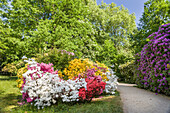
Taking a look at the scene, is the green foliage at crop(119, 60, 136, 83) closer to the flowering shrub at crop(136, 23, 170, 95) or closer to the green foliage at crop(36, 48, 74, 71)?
the flowering shrub at crop(136, 23, 170, 95)

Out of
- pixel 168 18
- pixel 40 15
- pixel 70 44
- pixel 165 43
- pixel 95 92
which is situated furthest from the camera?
pixel 168 18

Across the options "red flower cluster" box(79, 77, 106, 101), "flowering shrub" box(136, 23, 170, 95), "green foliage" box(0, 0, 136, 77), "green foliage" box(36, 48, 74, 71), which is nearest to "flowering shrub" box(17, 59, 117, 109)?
"red flower cluster" box(79, 77, 106, 101)

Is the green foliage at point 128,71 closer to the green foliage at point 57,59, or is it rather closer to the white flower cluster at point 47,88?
the green foliage at point 57,59

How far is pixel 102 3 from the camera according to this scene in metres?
24.8

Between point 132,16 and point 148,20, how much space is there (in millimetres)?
12256

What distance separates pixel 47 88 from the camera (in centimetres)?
402

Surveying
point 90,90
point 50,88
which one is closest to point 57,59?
point 50,88

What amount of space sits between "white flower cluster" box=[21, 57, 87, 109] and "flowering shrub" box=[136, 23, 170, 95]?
3672 mm

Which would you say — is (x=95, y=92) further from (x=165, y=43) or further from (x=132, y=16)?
(x=132, y=16)

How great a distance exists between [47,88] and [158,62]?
493 centimetres

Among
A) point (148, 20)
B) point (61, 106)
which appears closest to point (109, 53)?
point (148, 20)

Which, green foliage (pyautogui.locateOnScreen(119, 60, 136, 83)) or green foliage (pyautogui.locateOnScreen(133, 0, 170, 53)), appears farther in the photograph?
green foliage (pyautogui.locateOnScreen(133, 0, 170, 53))

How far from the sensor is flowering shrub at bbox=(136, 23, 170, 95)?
5.52 meters

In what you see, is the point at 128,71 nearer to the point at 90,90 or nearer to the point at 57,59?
the point at 57,59
